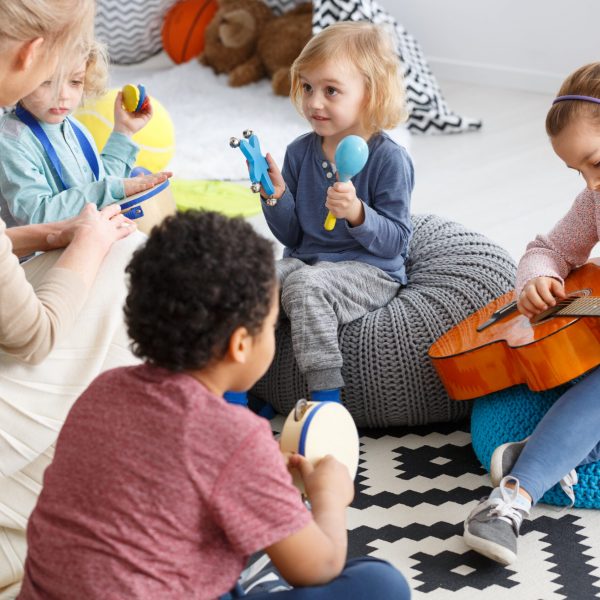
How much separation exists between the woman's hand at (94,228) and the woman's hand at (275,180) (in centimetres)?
43

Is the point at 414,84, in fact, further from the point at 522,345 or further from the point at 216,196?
the point at 522,345

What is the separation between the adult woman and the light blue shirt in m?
0.31

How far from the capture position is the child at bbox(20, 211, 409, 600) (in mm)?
972

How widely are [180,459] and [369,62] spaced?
1.19 m

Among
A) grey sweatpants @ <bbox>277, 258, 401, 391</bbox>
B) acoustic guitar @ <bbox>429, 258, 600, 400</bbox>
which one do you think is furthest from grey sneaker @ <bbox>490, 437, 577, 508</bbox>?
grey sweatpants @ <bbox>277, 258, 401, 391</bbox>

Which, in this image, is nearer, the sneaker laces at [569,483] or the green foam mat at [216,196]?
the sneaker laces at [569,483]

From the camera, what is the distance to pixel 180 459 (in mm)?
968

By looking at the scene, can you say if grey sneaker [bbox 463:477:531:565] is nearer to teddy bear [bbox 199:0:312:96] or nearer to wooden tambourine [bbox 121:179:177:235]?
wooden tambourine [bbox 121:179:177:235]

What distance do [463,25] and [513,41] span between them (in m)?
0.25

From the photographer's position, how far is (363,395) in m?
1.89

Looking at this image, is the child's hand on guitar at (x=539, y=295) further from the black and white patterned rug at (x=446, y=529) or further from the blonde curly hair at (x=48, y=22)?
the blonde curly hair at (x=48, y=22)

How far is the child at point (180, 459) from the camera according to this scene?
0.97 metres

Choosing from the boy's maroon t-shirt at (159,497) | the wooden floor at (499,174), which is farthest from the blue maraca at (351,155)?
the wooden floor at (499,174)

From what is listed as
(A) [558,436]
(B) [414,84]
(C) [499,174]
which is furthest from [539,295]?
(B) [414,84]
